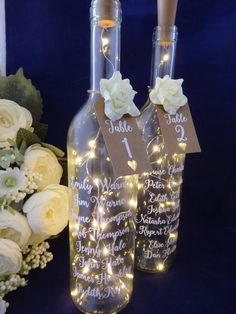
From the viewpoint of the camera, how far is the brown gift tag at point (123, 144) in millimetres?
466

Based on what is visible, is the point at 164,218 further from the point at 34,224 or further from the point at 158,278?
the point at 34,224

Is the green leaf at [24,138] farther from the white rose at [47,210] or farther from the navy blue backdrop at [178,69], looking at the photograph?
the navy blue backdrop at [178,69]

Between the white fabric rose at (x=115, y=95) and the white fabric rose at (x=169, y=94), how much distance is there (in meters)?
0.11

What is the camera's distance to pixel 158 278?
24.6 inches

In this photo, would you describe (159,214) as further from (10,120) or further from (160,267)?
(10,120)

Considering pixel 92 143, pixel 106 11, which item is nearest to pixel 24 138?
pixel 92 143

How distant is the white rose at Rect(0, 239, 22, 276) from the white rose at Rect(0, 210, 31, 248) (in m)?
0.02

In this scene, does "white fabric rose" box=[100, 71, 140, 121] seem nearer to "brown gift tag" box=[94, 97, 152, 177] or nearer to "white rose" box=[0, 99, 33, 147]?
"brown gift tag" box=[94, 97, 152, 177]

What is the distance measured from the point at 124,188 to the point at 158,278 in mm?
217

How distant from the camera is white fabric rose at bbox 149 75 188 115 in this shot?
0.55 meters

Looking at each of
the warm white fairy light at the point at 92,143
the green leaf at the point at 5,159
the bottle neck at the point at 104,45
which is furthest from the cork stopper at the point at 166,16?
the green leaf at the point at 5,159

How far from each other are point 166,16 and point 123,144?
25cm

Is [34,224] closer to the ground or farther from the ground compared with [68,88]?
closer to the ground

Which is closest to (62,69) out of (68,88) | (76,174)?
(68,88)
